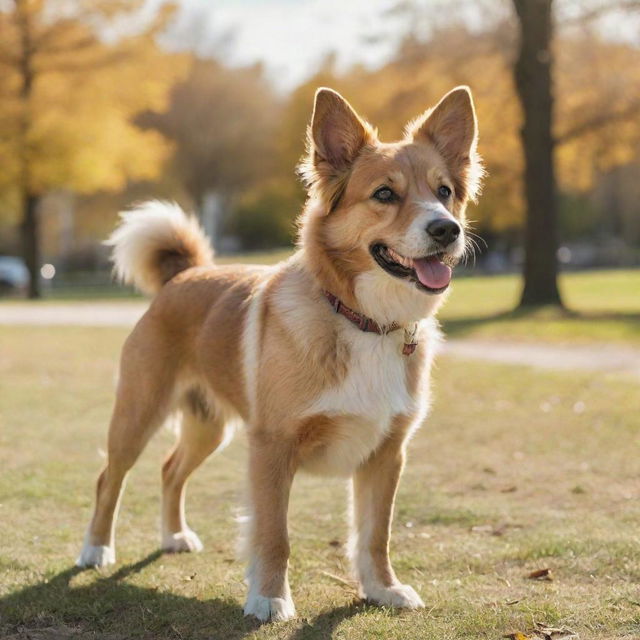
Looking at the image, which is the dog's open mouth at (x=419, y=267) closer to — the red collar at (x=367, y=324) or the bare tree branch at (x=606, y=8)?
the red collar at (x=367, y=324)

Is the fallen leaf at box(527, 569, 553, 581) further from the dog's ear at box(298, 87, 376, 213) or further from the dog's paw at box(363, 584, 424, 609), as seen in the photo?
the dog's ear at box(298, 87, 376, 213)

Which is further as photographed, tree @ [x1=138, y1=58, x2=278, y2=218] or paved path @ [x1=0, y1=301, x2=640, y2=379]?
tree @ [x1=138, y1=58, x2=278, y2=218]

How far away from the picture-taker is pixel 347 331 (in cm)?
419

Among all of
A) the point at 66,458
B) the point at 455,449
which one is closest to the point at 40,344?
the point at 66,458

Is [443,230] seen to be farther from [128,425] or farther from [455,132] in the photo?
[128,425]

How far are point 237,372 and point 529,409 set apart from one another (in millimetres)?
5083

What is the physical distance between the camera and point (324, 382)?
4.07 meters

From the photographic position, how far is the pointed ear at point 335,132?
4.33 m

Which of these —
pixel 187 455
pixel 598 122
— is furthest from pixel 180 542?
pixel 598 122

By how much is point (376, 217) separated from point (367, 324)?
1.58 ft

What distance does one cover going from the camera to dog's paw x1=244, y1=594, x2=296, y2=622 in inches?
157

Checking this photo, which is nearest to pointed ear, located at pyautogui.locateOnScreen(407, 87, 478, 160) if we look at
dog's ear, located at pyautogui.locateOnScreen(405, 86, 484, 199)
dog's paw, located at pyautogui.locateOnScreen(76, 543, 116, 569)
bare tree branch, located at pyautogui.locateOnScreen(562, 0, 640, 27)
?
dog's ear, located at pyautogui.locateOnScreen(405, 86, 484, 199)

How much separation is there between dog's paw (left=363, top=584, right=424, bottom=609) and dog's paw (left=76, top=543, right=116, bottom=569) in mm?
1420

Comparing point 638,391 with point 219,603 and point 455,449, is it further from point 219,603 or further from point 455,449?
point 219,603
